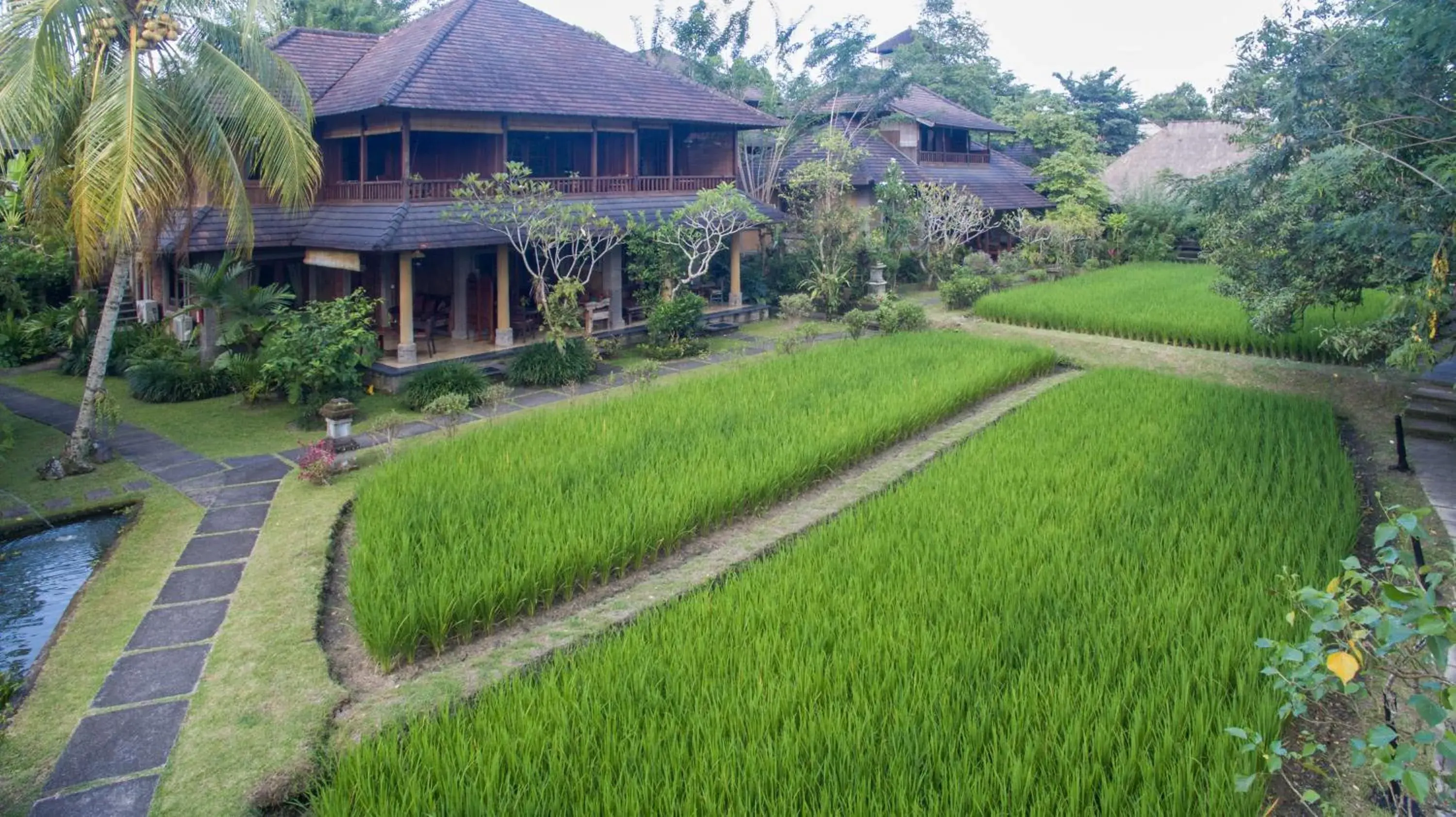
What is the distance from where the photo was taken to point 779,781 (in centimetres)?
407

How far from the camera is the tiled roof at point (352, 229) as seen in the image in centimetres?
1352

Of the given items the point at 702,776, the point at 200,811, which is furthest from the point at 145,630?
the point at 702,776

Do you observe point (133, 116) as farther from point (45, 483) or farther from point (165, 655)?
point (165, 655)

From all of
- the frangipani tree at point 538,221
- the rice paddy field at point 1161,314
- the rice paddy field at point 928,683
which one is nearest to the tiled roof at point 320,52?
the frangipani tree at point 538,221

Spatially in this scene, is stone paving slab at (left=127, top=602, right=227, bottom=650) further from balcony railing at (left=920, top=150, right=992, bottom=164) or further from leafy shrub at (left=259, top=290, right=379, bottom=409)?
balcony railing at (left=920, top=150, right=992, bottom=164)

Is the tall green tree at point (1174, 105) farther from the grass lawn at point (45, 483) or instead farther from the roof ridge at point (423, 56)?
the grass lawn at point (45, 483)

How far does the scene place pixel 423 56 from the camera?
14859mm

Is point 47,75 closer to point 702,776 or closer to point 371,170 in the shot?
point 371,170

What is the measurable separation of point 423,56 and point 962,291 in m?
11.5

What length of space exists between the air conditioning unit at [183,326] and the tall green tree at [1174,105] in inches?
1524

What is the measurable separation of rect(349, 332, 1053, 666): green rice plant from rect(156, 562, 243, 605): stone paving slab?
950mm

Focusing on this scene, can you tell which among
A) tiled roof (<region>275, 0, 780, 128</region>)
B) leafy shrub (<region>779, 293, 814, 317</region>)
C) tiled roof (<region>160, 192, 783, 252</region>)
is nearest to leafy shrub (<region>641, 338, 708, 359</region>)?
leafy shrub (<region>779, 293, 814, 317</region>)

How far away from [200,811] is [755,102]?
24162 mm

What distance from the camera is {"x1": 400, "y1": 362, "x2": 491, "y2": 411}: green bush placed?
40.5 feet
